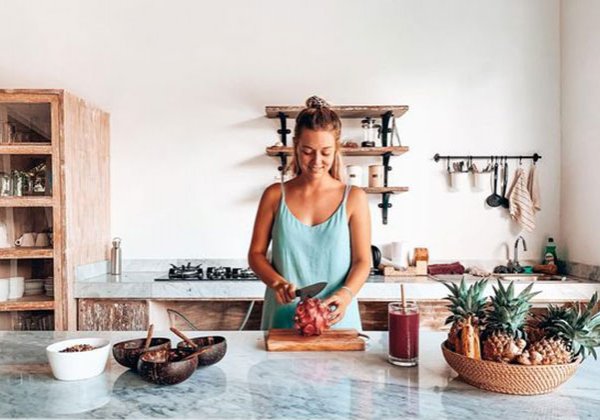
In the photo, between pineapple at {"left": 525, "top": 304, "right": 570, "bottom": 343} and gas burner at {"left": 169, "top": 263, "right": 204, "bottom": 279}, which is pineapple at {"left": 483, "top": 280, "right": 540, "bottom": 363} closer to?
pineapple at {"left": 525, "top": 304, "right": 570, "bottom": 343}

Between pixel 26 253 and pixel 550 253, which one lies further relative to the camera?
pixel 550 253

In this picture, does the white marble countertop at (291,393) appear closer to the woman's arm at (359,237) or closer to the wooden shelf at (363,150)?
the woman's arm at (359,237)

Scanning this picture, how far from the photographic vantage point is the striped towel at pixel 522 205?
323 cm

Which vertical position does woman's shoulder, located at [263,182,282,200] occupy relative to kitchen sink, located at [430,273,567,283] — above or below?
above

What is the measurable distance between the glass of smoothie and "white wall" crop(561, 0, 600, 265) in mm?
2262

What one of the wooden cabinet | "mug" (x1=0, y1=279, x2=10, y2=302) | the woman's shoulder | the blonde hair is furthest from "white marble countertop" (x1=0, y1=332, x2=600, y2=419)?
"mug" (x1=0, y1=279, x2=10, y2=302)

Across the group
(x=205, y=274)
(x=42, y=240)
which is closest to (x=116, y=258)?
(x=42, y=240)

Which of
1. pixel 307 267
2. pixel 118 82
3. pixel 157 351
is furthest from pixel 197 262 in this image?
pixel 157 351

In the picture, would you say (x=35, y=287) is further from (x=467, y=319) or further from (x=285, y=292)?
(x=467, y=319)

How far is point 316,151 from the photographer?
158 cm

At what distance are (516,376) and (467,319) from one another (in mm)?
157

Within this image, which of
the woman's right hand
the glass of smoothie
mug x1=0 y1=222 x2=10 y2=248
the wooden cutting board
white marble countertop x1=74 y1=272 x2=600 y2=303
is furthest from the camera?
mug x1=0 y1=222 x2=10 y2=248

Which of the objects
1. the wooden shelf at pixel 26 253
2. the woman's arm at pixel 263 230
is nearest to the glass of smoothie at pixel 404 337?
the woman's arm at pixel 263 230

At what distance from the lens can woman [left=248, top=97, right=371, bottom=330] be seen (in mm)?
1619
